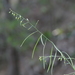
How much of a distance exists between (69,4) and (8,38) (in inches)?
177

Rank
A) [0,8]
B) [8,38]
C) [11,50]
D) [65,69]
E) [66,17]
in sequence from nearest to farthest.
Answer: [8,38] → [0,8] → [11,50] → [65,69] → [66,17]

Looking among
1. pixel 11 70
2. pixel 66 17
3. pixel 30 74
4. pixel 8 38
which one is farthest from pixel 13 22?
pixel 66 17

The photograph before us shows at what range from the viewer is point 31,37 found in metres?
4.76

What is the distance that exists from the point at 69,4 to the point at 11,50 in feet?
12.2

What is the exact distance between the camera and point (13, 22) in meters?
4.59

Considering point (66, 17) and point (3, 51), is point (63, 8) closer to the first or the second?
point (66, 17)

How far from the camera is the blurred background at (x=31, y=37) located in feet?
15.5

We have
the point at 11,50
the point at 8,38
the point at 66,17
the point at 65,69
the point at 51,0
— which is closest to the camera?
the point at 8,38

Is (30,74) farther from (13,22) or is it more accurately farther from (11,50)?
(13,22)

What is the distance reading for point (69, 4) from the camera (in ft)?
28.5

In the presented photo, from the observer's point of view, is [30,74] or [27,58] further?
[27,58]

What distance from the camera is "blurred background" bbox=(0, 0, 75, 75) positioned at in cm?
471

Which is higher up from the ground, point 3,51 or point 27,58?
point 3,51

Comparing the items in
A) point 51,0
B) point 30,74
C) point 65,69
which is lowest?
point 65,69
